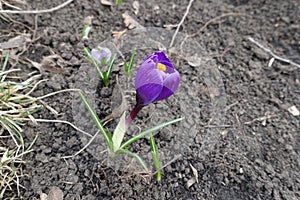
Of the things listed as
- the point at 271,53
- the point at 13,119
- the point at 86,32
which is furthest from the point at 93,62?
the point at 271,53

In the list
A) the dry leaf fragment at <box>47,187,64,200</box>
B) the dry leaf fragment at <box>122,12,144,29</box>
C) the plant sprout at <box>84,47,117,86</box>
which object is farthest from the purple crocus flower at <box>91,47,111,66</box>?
the dry leaf fragment at <box>47,187,64,200</box>

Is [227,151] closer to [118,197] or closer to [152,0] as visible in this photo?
[118,197]

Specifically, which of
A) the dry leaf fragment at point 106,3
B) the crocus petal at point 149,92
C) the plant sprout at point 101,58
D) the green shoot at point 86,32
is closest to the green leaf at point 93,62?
the plant sprout at point 101,58

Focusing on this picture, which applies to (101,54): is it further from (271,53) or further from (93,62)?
(271,53)

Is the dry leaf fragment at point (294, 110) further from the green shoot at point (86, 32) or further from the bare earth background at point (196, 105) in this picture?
the green shoot at point (86, 32)

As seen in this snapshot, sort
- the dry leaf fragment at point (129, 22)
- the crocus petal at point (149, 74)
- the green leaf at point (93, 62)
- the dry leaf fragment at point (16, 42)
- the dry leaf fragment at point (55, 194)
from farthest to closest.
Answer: the dry leaf fragment at point (129, 22) → the dry leaf fragment at point (16, 42) → the green leaf at point (93, 62) → the dry leaf fragment at point (55, 194) → the crocus petal at point (149, 74)

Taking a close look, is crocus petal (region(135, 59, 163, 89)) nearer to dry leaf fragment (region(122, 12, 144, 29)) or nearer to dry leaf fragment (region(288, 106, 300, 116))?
dry leaf fragment (region(122, 12, 144, 29))

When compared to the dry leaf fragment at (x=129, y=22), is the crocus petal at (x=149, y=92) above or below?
above
